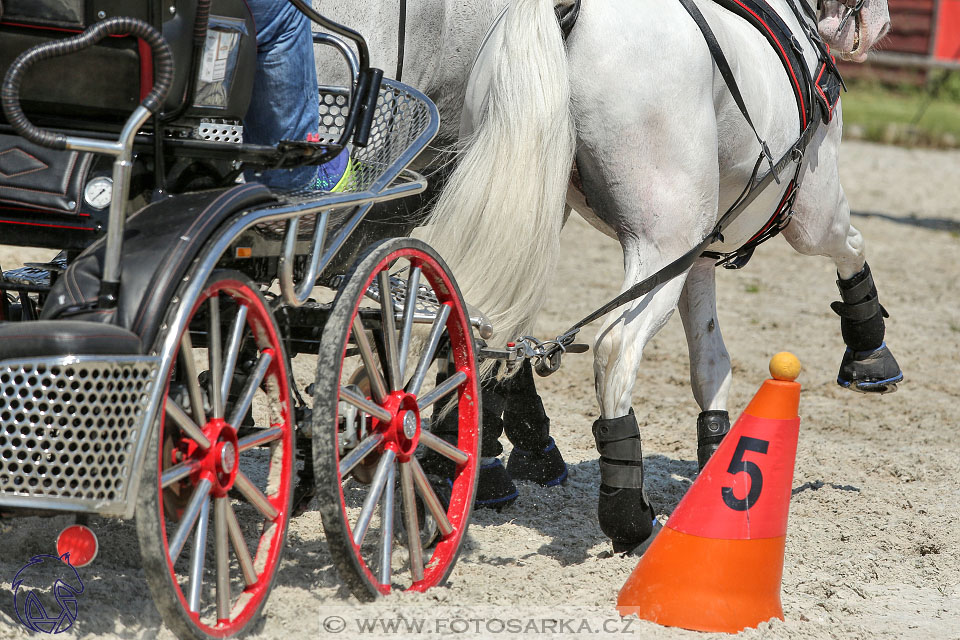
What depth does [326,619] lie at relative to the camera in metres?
2.45

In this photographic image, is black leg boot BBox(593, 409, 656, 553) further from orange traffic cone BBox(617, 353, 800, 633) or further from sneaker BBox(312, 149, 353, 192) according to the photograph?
sneaker BBox(312, 149, 353, 192)

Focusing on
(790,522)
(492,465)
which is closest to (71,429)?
(492,465)

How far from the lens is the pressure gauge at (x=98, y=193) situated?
7.22 ft

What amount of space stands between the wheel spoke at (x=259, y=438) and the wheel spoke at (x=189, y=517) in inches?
4.9

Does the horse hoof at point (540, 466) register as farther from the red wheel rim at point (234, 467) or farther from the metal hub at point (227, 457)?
the metal hub at point (227, 457)

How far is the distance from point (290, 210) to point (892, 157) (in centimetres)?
1214

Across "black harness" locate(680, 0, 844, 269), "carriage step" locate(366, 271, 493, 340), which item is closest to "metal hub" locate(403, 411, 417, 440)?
"carriage step" locate(366, 271, 493, 340)

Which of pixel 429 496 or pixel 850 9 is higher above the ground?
pixel 850 9

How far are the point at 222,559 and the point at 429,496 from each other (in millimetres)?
635

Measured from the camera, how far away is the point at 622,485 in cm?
314

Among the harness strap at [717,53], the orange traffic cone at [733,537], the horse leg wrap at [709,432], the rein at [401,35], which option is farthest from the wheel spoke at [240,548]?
the rein at [401,35]

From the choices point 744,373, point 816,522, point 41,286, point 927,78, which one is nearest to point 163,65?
point 41,286

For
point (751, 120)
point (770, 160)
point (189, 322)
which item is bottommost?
point (189, 322)

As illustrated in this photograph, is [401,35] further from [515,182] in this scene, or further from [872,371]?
[872,371]
